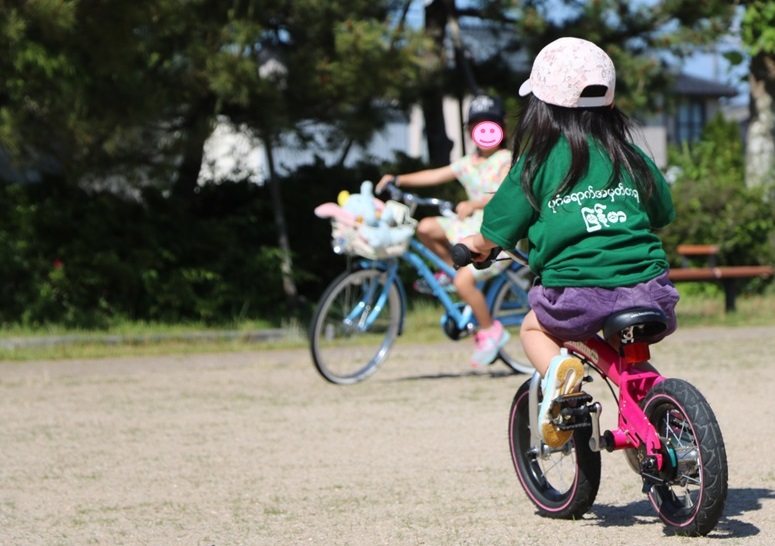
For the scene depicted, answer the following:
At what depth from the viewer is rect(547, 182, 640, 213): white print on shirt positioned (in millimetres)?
4605

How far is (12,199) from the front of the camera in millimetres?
12742

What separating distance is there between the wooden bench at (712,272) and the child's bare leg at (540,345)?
923cm

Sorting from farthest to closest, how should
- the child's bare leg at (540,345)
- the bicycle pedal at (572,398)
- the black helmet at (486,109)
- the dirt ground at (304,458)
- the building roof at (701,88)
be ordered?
the building roof at (701,88)
the black helmet at (486,109)
the dirt ground at (304,458)
the child's bare leg at (540,345)
the bicycle pedal at (572,398)

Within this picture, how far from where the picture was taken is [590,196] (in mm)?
4605

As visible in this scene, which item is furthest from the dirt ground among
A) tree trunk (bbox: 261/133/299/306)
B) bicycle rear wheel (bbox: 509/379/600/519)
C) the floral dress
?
tree trunk (bbox: 261/133/299/306)

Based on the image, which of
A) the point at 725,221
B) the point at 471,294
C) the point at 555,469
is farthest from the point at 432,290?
the point at 725,221

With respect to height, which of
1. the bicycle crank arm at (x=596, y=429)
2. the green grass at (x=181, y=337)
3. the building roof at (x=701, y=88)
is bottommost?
the green grass at (x=181, y=337)

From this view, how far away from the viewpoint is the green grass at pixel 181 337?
11.7 metres

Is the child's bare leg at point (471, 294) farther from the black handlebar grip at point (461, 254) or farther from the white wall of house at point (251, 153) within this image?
the white wall of house at point (251, 153)

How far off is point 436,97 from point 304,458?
9.46 metres

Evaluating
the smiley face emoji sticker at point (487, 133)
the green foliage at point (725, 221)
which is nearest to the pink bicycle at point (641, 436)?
the smiley face emoji sticker at point (487, 133)

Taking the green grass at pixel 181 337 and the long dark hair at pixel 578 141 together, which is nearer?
the long dark hair at pixel 578 141

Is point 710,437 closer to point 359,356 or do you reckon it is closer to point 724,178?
point 359,356

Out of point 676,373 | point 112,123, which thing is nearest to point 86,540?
point 676,373
